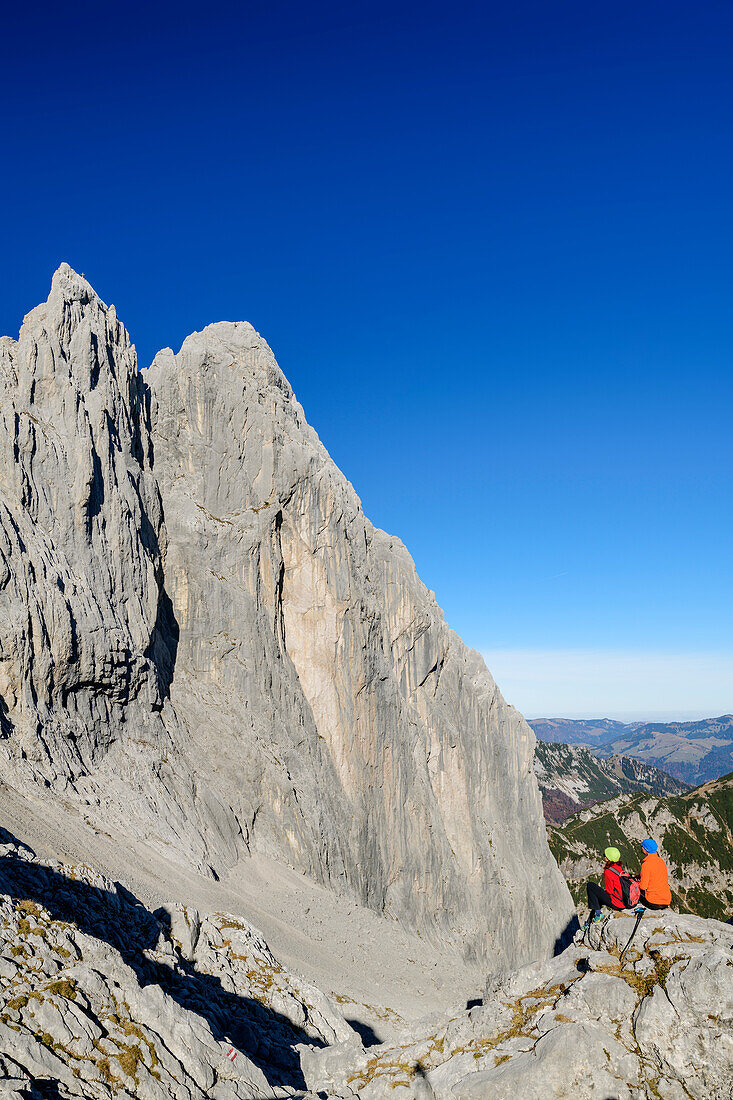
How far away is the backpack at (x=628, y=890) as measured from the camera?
15.4 meters

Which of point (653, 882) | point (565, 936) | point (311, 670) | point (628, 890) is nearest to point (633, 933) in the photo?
point (628, 890)

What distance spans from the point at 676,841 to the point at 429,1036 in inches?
7509

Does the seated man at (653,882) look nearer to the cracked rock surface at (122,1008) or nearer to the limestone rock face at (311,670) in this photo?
the cracked rock surface at (122,1008)

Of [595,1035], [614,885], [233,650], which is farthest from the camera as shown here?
[233,650]

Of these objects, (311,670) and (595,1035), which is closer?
(595,1035)

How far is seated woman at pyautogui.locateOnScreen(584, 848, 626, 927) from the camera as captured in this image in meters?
15.6

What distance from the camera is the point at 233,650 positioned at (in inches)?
2165

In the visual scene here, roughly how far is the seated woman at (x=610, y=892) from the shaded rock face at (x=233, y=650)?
30157 mm

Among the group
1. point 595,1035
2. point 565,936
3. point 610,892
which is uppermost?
point 610,892

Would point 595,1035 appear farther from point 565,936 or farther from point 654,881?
point 565,936

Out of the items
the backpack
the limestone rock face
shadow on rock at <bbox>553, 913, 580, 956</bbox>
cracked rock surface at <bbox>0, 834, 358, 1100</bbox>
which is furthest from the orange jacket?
shadow on rock at <bbox>553, 913, 580, 956</bbox>

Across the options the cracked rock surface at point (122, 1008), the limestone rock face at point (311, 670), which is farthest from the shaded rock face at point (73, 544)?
the cracked rock surface at point (122, 1008)

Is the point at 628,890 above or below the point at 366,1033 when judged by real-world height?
above

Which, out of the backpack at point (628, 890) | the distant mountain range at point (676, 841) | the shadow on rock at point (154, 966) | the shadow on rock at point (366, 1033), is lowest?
the distant mountain range at point (676, 841)
